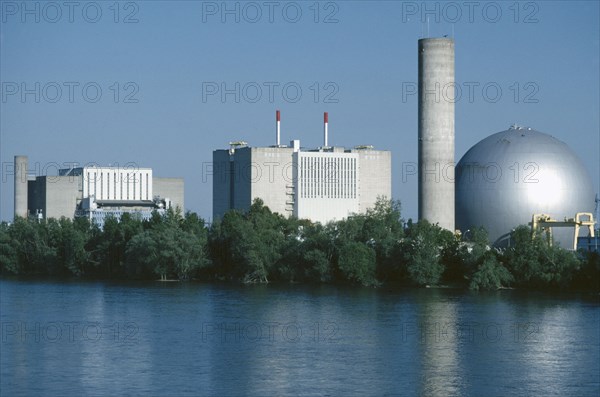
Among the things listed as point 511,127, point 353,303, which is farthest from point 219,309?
point 511,127

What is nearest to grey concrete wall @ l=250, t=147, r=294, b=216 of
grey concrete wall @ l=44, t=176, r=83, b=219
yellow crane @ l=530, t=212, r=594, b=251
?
grey concrete wall @ l=44, t=176, r=83, b=219

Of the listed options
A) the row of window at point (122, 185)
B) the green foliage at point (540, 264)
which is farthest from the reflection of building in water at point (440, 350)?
the row of window at point (122, 185)

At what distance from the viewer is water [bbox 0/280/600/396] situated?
2017cm

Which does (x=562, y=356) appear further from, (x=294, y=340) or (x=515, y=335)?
(x=294, y=340)

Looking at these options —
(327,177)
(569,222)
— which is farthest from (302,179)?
(569,222)

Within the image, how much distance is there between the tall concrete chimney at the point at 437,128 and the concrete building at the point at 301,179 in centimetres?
2816

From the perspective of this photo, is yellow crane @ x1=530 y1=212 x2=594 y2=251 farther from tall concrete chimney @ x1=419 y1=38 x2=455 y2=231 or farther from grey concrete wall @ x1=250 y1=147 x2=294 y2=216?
grey concrete wall @ x1=250 y1=147 x2=294 y2=216

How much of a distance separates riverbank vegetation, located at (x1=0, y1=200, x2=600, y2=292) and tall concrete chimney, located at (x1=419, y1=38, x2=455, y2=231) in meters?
1.65

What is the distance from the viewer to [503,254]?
4194 cm

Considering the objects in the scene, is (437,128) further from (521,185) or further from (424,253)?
(424,253)

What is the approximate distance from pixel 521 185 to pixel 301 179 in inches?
1351

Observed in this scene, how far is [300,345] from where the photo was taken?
81.1ft

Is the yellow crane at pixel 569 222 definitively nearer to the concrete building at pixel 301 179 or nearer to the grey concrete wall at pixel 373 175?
the concrete building at pixel 301 179

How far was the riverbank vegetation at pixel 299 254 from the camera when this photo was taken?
40.4 meters
